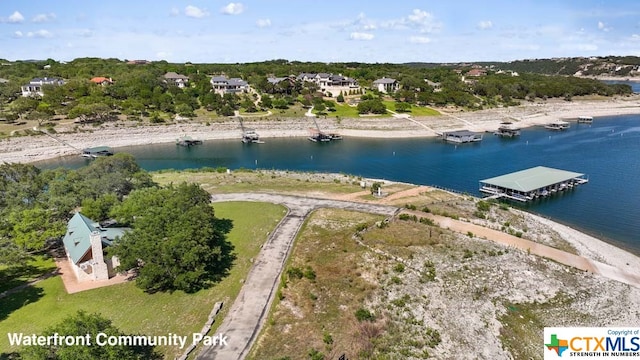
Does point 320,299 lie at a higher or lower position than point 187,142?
lower

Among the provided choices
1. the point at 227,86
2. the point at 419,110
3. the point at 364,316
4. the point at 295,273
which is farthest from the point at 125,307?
the point at 227,86

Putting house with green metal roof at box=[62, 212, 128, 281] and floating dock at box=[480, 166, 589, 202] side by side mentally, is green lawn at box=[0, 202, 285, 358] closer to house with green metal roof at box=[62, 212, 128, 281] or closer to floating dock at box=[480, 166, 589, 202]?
house with green metal roof at box=[62, 212, 128, 281]

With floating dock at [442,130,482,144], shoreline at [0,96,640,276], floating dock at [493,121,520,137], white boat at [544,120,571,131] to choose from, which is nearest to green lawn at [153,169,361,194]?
shoreline at [0,96,640,276]

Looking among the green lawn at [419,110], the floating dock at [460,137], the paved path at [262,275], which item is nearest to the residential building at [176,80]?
the green lawn at [419,110]

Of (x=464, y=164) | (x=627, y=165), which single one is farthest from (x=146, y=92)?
(x=627, y=165)

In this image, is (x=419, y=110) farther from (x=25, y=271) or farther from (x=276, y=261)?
(x=25, y=271)

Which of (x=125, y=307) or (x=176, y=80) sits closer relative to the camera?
(x=125, y=307)

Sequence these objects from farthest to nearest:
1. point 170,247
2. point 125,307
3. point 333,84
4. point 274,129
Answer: point 333,84 < point 274,129 < point 170,247 < point 125,307

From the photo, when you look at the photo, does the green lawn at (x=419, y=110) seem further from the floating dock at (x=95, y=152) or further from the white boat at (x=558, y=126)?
the floating dock at (x=95, y=152)
